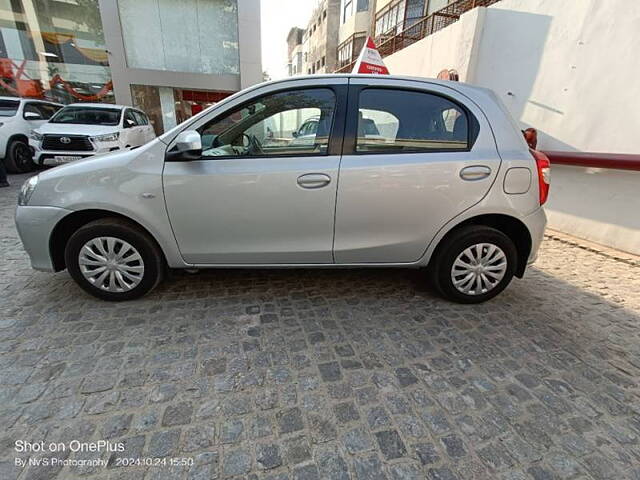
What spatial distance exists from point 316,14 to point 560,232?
1455 inches

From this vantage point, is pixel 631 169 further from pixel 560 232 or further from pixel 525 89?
pixel 525 89

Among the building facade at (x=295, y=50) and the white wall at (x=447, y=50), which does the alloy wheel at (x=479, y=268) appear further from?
the building facade at (x=295, y=50)

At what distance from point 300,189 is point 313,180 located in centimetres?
12

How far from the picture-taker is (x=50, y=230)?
254 cm

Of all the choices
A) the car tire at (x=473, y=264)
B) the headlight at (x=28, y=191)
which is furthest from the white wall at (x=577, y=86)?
the headlight at (x=28, y=191)

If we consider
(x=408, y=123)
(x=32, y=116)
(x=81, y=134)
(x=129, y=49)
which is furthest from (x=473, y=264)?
(x=129, y=49)

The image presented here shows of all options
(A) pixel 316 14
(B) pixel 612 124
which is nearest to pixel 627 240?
(B) pixel 612 124

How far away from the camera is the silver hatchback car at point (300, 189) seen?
2451mm

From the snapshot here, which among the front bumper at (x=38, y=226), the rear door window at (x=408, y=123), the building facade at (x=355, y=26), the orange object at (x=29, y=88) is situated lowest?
the front bumper at (x=38, y=226)

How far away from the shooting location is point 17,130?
7.97 meters

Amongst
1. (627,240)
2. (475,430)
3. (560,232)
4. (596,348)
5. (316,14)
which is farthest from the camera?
(316,14)

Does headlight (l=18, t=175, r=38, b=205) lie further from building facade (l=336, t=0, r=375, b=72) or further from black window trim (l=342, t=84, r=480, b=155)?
building facade (l=336, t=0, r=375, b=72)

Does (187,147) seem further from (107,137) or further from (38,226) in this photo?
(107,137)

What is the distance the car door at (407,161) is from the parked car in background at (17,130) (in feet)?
31.1
